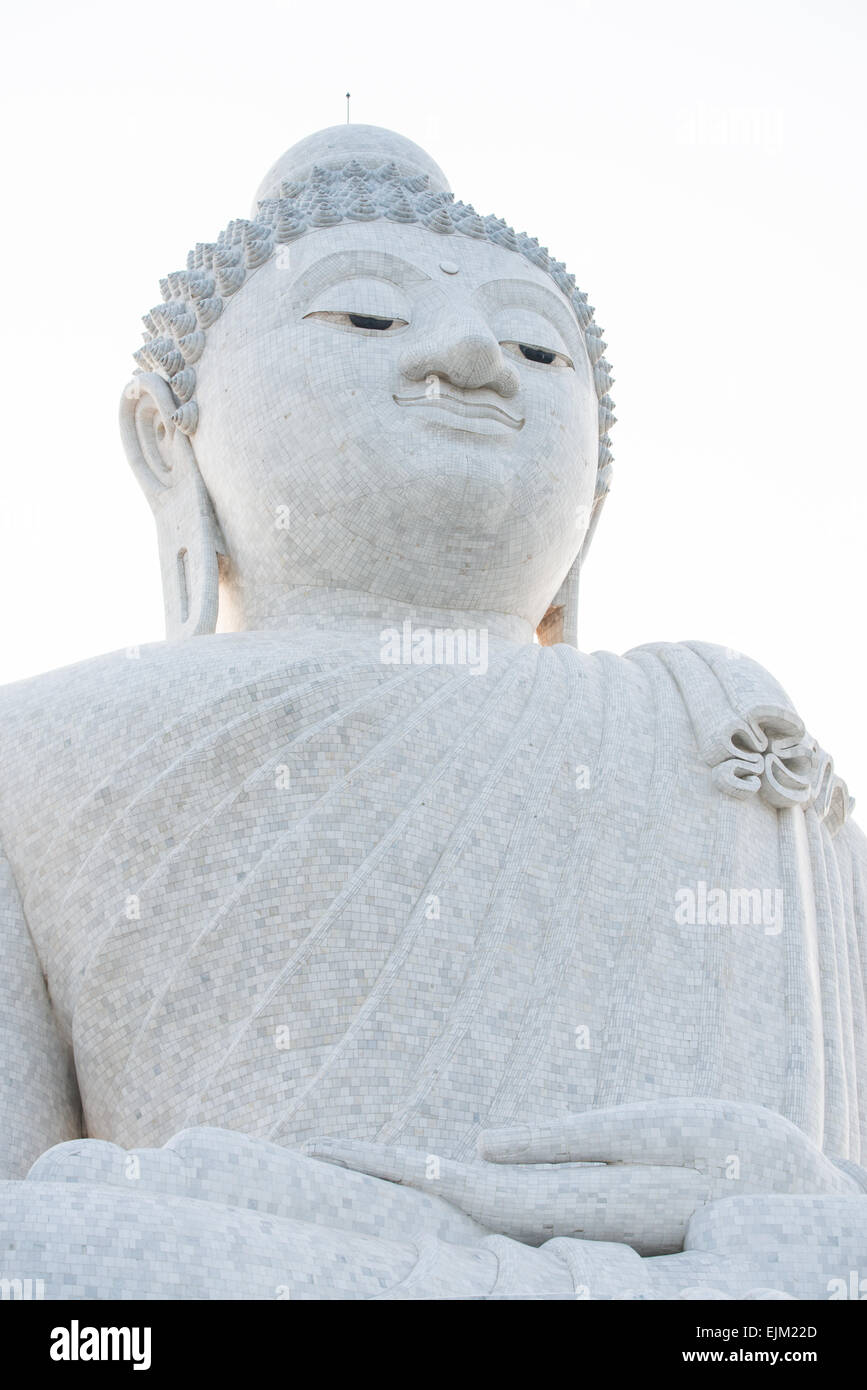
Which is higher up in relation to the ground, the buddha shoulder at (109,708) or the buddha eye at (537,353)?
the buddha eye at (537,353)

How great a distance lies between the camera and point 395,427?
764cm

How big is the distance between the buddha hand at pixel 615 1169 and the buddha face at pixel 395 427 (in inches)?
103

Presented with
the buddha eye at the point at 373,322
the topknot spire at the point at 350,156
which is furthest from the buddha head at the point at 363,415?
the topknot spire at the point at 350,156

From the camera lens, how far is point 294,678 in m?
7.05

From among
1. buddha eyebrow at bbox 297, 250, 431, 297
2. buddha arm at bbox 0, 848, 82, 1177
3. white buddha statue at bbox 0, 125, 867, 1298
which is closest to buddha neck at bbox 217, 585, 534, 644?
white buddha statue at bbox 0, 125, 867, 1298

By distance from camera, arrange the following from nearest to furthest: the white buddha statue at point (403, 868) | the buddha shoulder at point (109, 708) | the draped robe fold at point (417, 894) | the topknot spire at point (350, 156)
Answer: the white buddha statue at point (403, 868), the draped robe fold at point (417, 894), the buddha shoulder at point (109, 708), the topknot spire at point (350, 156)

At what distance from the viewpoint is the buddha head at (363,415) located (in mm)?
7676

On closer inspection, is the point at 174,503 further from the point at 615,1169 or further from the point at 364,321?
the point at 615,1169

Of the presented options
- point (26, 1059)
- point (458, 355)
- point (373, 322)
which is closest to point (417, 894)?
point (26, 1059)

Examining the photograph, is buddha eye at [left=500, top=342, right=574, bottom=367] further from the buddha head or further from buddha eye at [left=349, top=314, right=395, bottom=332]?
buddha eye at [left=349, top=314, right=395, bottom=332]

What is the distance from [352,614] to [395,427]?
2.40 ft

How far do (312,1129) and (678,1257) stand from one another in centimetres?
125

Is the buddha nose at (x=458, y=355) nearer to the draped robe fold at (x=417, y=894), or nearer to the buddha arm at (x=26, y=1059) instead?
the draped robe fold at (x=417, y=894)
